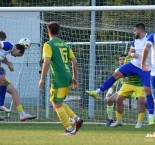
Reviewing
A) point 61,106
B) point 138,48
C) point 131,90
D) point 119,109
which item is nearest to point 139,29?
point 138,48

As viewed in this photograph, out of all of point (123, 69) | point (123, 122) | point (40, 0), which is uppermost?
point (40, 0)

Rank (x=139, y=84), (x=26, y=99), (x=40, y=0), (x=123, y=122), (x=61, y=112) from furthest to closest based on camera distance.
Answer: (x=40, y=0)
(x=26, y=99)
(x=123, y=122)
(x=139, y=84)
(x=61, y=112)

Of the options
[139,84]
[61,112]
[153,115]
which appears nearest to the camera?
[61,112]

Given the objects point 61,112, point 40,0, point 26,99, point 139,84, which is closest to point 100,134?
point 61,112

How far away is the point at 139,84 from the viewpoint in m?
17.2

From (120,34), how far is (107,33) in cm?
40

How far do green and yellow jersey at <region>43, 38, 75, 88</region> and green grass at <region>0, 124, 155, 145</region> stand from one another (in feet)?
3.19

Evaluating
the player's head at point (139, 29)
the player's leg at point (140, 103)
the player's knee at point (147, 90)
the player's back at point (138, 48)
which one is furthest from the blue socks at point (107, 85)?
the player's head at point (139, 29)

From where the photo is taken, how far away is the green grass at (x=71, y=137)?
12867mm

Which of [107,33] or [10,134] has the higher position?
[107,33]

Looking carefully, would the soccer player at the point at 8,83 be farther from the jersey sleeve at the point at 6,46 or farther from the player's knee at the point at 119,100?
the player's knee at the point at 119,100

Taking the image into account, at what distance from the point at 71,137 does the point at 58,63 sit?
1.40 metres

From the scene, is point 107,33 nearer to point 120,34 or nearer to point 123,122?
point 120,34

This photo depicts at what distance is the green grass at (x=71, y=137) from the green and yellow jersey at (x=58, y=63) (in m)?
0.97
